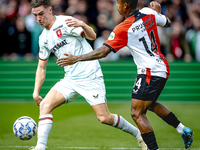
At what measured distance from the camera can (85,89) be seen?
235 inches

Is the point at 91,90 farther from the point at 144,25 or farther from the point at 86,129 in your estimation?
the point at 86,129

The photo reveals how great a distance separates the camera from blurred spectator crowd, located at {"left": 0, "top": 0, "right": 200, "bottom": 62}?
43.3ft

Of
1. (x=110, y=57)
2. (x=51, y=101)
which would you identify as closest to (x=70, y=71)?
(x=51, y=101)

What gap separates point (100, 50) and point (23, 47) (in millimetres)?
9428

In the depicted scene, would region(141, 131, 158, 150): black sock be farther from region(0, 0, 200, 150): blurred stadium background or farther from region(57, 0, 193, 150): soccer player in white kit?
region(0, 0, 200, 150): blurred stadium background

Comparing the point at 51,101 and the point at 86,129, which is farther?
the point at 86,129

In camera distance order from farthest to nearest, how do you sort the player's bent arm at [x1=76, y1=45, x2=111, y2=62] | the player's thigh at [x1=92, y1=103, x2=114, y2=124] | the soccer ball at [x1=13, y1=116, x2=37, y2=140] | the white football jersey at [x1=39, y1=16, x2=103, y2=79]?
the white football jersey at [x1=39, y1=16, x2=103, y2=79] → the player's thigh at [x1=92, y1=103, x2=114, y2=124] → the soccer ball at [x1=13, y1=116, x2=37, y2=140] → the player's bent arm at [x1=76, y1=45, x2=111, y2=62]

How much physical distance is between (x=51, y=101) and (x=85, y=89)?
632 millimetres

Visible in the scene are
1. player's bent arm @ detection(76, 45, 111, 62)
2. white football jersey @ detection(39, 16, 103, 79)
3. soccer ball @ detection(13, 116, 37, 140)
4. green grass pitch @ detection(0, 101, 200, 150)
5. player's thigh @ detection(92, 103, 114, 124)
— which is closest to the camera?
player's bent arm @ detection(76, 45, 111, 62)

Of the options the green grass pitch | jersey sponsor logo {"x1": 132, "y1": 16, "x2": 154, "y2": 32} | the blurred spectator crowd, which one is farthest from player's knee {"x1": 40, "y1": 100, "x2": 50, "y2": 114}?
the blurred spectator crowd

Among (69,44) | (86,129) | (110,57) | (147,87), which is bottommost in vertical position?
(110,57)

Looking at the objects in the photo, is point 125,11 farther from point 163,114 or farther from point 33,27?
point 33,27

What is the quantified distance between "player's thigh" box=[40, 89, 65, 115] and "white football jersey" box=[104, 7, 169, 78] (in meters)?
1.47

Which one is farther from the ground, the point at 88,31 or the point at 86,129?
the point at 88,31
